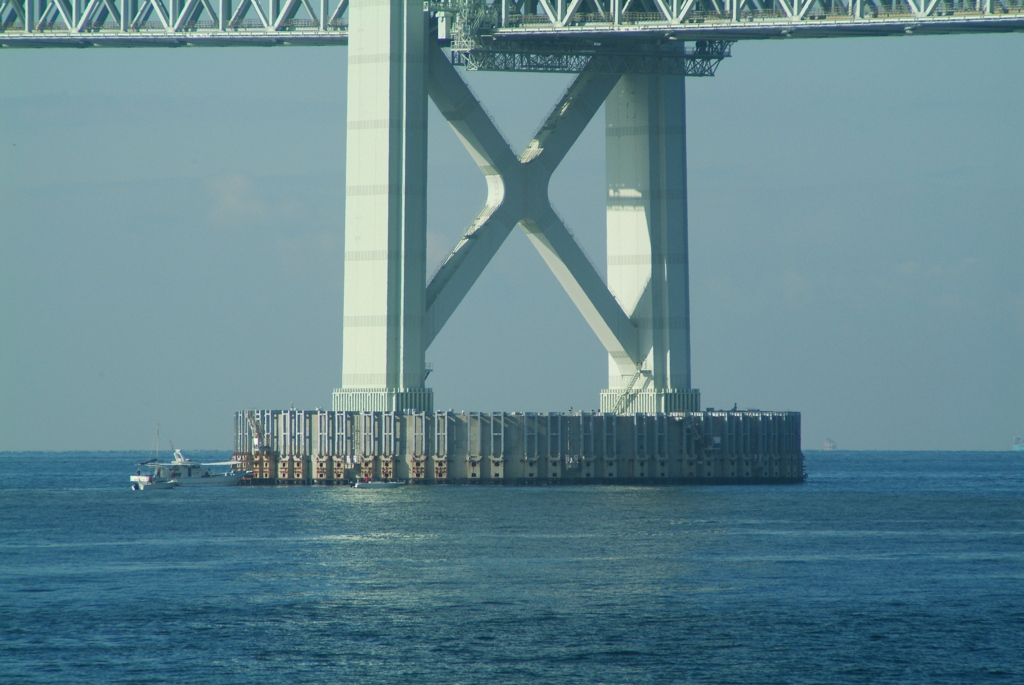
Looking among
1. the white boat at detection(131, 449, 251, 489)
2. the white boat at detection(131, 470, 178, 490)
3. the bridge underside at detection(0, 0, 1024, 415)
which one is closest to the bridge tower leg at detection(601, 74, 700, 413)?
the bridge underside at detection(0, 0, 1024, 415)

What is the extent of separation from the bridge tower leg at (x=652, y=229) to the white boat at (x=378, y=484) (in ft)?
49.5

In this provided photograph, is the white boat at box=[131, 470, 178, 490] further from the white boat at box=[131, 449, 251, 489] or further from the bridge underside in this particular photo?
the bridge underside

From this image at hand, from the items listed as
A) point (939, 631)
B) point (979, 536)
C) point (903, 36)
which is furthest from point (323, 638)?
point (903, 36)

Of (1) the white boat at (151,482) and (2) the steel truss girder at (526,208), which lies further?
(1) the white boat at (151,482)

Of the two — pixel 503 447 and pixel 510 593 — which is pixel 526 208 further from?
pixel 510 593

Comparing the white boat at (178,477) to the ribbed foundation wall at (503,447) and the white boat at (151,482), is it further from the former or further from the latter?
the ribbed foundation wall at (503,447)

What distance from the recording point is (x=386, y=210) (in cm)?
8325

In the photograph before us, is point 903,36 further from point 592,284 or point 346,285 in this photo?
point 346,285

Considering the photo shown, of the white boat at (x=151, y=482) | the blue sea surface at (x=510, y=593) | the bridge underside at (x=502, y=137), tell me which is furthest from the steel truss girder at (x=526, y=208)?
the white boat at (x=151, y=482)

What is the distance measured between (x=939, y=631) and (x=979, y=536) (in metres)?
24.5

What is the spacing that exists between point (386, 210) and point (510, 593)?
1440 inches

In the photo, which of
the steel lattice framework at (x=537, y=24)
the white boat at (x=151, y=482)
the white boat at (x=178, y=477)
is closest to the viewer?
the steel lattice framework at (x=537, y=24)

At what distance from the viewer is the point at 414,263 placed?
84.2 metres

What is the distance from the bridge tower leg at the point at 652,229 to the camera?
9319cm
